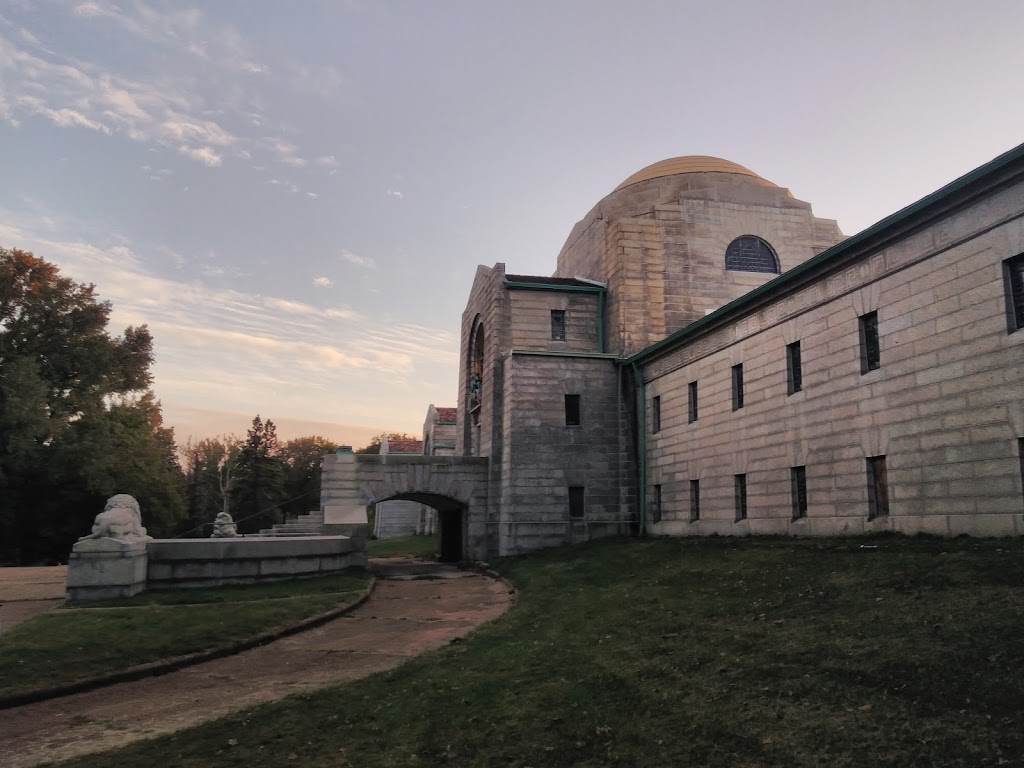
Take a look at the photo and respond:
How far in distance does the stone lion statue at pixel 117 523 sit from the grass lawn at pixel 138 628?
1404mm

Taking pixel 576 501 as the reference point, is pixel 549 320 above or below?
above

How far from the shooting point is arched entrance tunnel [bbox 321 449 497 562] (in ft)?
89.6

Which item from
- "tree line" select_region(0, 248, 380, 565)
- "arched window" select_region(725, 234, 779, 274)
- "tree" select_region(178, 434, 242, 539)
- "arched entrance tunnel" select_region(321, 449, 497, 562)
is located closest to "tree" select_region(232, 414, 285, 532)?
"tree" select_region(178, 434, 242, 539)

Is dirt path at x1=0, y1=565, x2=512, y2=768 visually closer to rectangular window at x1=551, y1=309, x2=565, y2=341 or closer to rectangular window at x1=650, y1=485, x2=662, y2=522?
rectangular window at x1=650, y1=485, x2=662, y2=522

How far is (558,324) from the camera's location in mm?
30609

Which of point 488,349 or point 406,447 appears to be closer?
point 488,349

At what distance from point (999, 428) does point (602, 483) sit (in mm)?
16426

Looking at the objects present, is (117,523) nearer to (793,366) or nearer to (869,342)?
(793,366)

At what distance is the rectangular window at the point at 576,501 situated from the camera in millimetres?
27312

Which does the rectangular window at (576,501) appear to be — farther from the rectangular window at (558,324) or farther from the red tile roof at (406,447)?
the red tile roof at (406,447)

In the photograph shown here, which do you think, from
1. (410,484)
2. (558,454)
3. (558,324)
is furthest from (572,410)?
(410,484)

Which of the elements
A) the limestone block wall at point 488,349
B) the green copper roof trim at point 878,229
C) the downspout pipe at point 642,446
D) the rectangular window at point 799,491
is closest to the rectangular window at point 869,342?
the green copper roof trim at point 878,229

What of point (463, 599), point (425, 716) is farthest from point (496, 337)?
point (425, 716)

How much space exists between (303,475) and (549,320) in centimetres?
5858
